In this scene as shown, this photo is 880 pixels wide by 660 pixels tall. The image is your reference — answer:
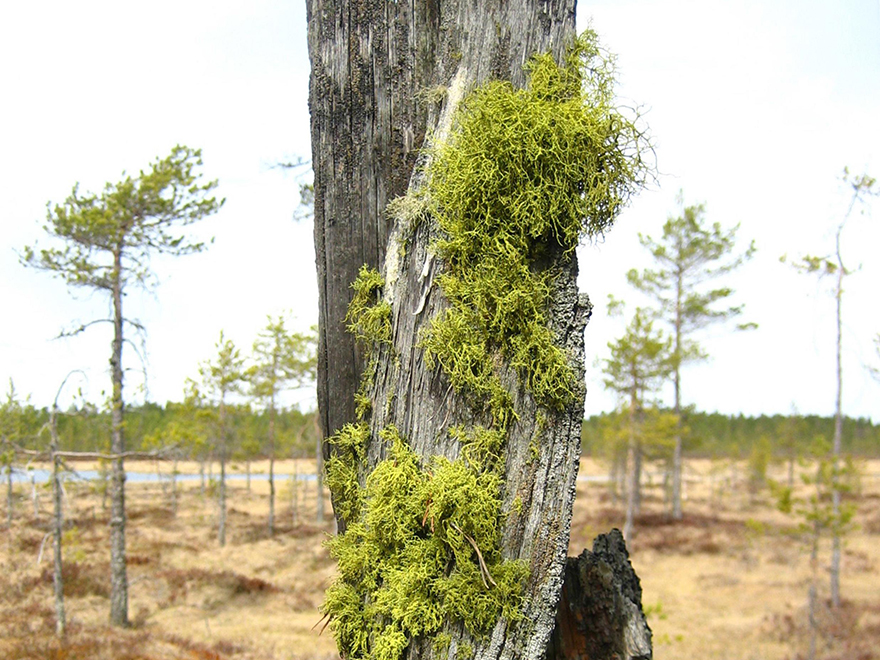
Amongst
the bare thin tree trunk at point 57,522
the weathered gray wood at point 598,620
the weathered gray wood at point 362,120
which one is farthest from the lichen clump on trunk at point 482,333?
the bare thin tree trunk at point 57,522

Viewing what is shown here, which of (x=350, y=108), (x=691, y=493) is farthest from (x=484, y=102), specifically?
(x=691, y=493)

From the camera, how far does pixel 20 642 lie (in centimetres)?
1038

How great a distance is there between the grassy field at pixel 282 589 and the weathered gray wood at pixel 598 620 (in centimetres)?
333

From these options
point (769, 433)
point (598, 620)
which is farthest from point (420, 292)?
point (769, 433)

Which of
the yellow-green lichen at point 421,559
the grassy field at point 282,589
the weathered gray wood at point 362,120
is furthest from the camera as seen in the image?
the grassy field at point 282,589

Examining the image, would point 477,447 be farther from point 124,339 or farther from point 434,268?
point 124,339

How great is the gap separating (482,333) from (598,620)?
4.31ft

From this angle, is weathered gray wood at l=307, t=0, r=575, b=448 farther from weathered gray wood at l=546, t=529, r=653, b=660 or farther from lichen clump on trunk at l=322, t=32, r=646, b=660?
weathered gray wood at l=546, t=529, r=653, b=660

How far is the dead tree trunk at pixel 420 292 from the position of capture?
1.76 metres

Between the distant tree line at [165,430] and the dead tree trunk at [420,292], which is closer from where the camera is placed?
the dead tree trunk at [420,292]

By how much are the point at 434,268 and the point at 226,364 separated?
2206cm

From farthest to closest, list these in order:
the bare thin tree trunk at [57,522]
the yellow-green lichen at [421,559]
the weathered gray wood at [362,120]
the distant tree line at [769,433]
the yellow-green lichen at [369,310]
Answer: the distant tree line at [769,433] → the bare thin tree trunk at [57,522] → the weathered gray wood at [362,120] → the yellow-green lichen at [369,310] → the yellow-green lichen at [421,559]

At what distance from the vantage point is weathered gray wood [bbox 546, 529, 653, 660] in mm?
2309

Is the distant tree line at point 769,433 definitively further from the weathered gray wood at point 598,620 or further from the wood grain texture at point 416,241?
the wood grain texture at point 416,241
